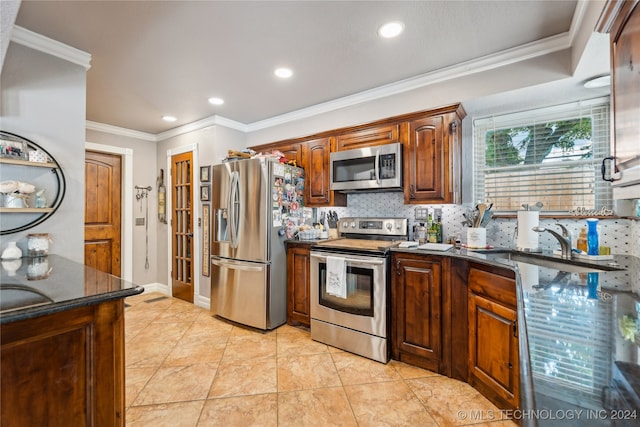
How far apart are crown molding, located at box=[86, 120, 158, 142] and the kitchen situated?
0.01 metres

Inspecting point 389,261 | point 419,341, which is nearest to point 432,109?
point 389,261

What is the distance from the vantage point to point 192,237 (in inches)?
156

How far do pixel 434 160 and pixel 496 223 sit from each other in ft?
2.60

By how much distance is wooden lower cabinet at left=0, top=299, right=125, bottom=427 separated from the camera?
872mm

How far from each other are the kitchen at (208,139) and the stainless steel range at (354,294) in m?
0.78

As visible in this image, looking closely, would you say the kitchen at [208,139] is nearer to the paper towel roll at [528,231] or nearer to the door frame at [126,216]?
the door frame at [126,216]

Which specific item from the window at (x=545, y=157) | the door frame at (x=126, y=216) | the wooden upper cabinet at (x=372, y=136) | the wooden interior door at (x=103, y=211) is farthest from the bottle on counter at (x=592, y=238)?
the wooden interior door at (x=103, y=211)

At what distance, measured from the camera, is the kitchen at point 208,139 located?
6.67ft

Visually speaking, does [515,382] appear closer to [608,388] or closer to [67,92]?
[608,388]

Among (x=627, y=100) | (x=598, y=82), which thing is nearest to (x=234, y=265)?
(x=627, y=100)

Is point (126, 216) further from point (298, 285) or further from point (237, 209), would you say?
point (298, 285)

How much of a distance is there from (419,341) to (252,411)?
1326mm

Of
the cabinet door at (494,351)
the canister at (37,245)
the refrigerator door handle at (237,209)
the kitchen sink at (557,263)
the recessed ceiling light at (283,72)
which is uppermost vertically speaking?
the recessed ceiling light at (283,72)

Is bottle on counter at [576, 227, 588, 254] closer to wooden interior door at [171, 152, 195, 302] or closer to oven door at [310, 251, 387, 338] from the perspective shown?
oven door at [310, 251, 387, 338]
